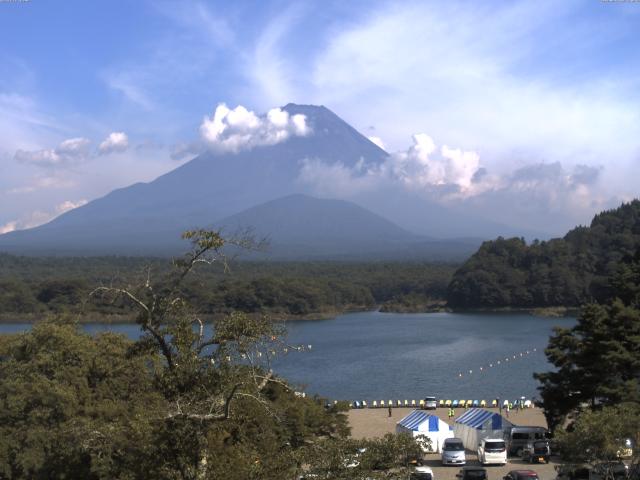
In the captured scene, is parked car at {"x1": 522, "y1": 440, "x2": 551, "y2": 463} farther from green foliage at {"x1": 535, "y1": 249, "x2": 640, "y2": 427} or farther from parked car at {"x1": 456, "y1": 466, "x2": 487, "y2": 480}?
parked car at {"x1": 456, "y1": 466, "x2": 487, "y2": 480}

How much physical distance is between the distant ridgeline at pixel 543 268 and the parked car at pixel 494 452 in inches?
1558

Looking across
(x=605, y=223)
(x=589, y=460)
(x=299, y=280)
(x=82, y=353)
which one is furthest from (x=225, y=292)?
(x=589, y=460)

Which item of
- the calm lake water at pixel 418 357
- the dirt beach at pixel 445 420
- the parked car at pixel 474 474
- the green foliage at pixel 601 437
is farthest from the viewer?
the calm lake water at pixel 418 357

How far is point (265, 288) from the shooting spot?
50688 millimetres

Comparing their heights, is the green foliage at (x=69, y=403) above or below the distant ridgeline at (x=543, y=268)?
below

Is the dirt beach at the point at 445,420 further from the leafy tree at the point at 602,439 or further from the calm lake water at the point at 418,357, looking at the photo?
the leafy tree at the point at 602,439

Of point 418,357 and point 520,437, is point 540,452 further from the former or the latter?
point 418,357

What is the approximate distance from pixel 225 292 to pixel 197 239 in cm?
4529

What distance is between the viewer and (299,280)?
55.7m

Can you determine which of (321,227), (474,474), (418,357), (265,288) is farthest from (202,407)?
(321,227)

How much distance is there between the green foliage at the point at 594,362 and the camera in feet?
43.5

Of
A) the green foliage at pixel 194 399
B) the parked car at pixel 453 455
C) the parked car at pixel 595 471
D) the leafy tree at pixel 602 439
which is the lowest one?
the parked car at pixel 453 455

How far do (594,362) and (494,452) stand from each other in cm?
307

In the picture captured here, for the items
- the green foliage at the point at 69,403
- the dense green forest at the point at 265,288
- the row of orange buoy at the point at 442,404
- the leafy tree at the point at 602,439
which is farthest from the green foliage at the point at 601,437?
the dense green forest at the point at 265,288
